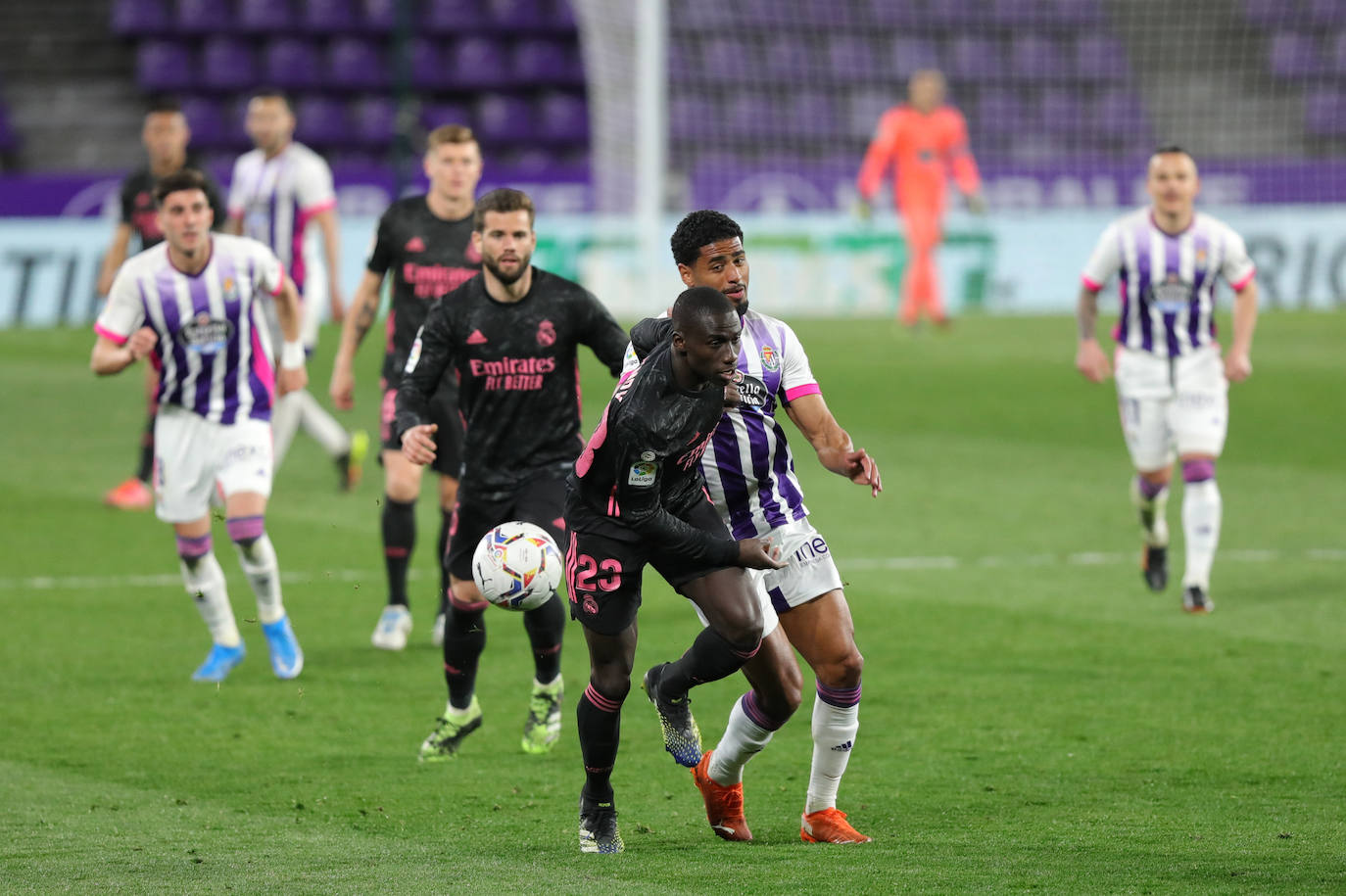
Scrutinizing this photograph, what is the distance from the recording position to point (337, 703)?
704 cm

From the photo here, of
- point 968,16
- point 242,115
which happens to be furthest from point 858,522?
point 242,115

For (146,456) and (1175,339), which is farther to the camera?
(146,456)

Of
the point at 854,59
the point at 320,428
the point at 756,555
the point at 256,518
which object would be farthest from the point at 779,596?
the point at 854,59

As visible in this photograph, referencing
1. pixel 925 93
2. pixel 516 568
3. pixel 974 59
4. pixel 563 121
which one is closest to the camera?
pixel 516 568

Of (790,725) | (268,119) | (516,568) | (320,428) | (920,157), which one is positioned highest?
(920,157)

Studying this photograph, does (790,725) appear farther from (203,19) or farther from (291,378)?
(203,19)

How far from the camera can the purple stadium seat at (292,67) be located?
103ft

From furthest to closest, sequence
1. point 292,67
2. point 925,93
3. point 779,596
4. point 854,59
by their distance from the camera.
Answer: point 292,67, point 854,59, point 925,93, point 779,596

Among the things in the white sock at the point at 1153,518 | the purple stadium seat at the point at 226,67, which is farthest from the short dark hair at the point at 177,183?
the purple stadium seat at the point at 226,67

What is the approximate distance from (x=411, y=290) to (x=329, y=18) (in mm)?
25082

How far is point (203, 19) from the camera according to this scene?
106 feet

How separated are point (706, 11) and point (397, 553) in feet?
59.2

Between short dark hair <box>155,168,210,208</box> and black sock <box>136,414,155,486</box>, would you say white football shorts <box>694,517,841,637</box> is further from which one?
black sock <box>136,414,155,486</box>

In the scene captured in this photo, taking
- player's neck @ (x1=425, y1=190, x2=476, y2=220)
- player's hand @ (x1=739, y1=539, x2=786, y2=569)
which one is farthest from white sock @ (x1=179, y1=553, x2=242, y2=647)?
player's hand @ (x1=739, y1=539, x2=786, y2=569)
